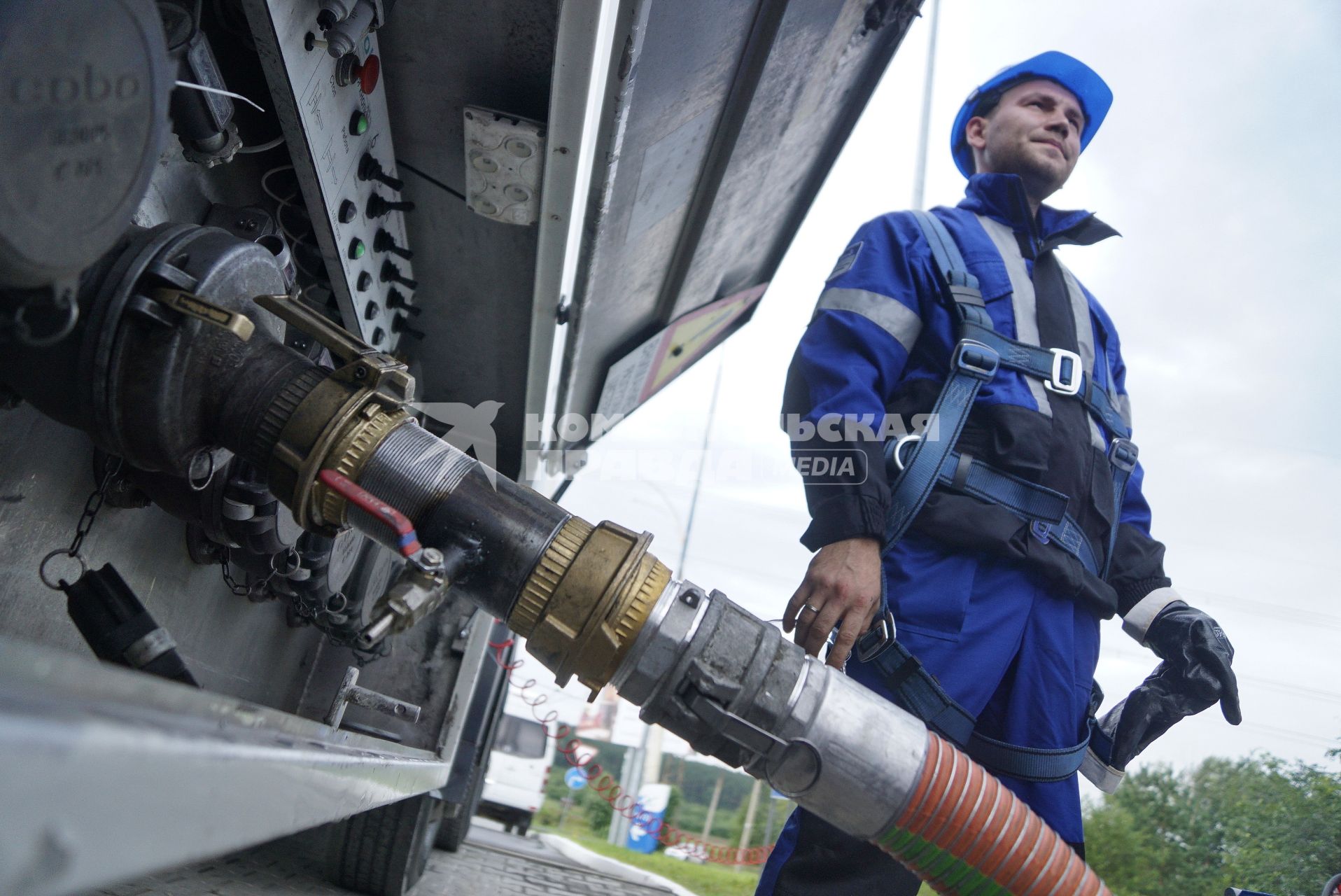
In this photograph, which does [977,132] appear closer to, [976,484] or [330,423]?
[976,484]

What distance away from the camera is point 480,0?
63.1 inches

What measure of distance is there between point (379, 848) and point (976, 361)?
8.68ft

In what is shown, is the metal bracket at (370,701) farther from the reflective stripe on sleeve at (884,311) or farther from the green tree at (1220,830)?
the green tree at (1220,830)

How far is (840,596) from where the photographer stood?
1572mm

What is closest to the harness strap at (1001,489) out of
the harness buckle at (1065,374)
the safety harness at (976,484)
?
the safety harness at (976,484)

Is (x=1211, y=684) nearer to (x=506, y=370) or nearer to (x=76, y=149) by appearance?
(x=76, y=149)

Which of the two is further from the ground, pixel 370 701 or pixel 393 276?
pixel 393 276

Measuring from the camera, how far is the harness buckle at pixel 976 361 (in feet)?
5.63

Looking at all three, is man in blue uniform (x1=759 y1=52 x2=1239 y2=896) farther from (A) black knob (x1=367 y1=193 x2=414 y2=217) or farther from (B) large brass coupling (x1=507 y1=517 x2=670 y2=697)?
(A) black knob (x1=367 y1=193 x2=414 y2=217)

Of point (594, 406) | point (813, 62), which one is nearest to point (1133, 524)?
point (813, 62)

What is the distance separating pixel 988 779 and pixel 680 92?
5.05 feet

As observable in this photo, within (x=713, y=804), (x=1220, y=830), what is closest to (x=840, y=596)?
(x=1220, y=830)

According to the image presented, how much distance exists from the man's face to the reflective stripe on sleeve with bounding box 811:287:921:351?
24.8 inches

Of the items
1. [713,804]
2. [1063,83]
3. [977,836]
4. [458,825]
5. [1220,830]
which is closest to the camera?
[977,836]
